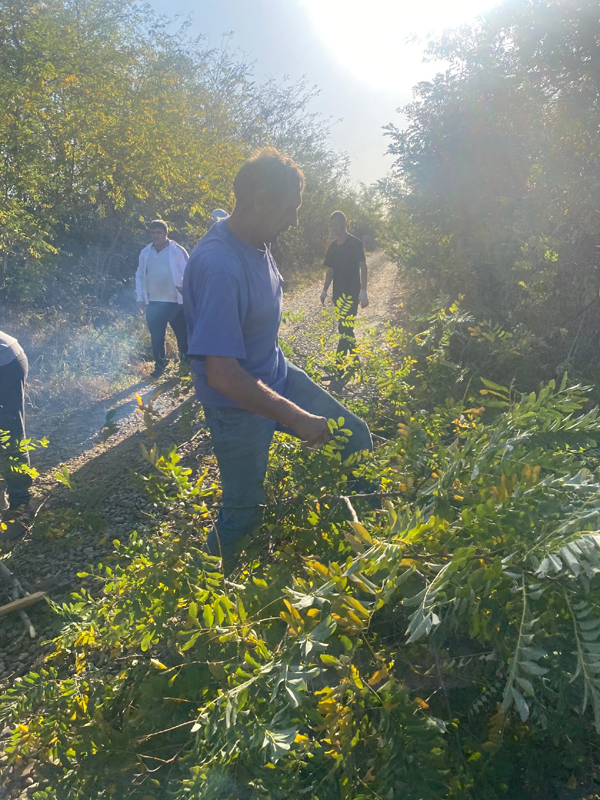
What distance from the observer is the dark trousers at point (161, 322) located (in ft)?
23.6

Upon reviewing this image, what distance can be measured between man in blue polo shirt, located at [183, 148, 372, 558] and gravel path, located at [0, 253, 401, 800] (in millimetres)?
343

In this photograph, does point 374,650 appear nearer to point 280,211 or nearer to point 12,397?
point 280,211

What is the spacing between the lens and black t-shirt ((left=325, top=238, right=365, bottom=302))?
23.3 feet

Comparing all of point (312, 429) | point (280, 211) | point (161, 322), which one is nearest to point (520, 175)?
point (161, 322)

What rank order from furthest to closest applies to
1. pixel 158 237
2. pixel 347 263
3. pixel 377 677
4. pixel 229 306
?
1. pixel 347 263
2. pixel 158 237
3. pixel 229 306
4. pixel 377 677

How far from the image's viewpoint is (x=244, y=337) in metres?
2.43

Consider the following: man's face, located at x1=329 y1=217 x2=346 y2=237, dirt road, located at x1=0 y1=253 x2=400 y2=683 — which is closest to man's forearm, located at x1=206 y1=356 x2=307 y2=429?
dirt road, located at x1=0 y1=253 x2=400 y2=683

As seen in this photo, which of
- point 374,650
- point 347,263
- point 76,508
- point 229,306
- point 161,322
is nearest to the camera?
point 374,650

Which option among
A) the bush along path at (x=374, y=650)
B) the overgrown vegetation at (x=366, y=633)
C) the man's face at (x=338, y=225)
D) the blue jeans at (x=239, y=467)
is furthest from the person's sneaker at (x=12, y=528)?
the man's face at (x=338, y=225)

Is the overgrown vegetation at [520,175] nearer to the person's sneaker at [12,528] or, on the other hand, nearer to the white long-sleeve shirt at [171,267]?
the white long-sleeve shirt at [171,267]

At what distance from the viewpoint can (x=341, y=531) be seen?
202 cm

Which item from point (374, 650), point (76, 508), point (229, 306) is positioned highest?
point (229, 306)

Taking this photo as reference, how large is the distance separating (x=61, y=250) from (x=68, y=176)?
48.5 inches

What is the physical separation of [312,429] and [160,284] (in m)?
5.46
